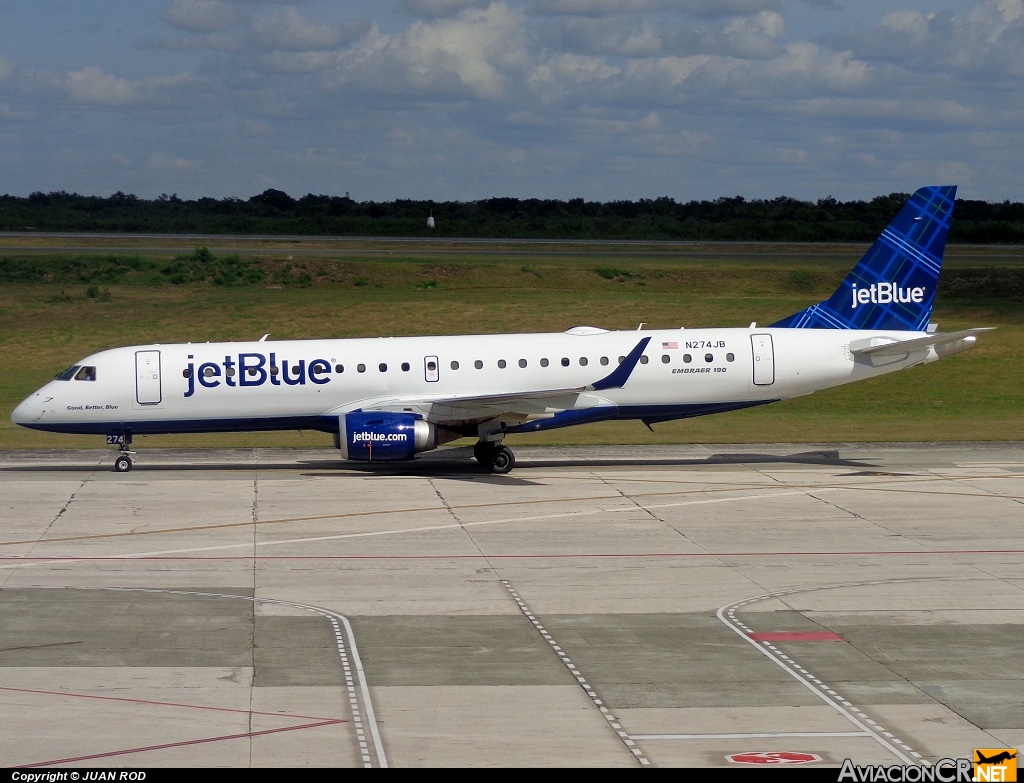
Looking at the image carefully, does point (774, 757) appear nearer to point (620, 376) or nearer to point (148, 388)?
point (620, 376)

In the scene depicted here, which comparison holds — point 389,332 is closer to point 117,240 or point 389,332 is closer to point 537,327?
point 537,327

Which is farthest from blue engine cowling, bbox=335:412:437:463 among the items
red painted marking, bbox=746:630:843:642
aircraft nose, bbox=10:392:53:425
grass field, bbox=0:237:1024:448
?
red painted marking, bbox=746:630:843:642

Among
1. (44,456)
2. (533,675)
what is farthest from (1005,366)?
(533,675)

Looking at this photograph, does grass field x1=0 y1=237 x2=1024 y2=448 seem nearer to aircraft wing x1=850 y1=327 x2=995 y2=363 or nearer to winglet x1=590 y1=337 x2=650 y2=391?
aircraft wing x1=850 y1=327 x2=995 y2=363

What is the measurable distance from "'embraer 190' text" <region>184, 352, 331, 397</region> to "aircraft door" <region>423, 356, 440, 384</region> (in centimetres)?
267

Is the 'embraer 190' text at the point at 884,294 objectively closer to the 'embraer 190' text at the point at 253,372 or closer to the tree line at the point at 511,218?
the 'embraer 190' text at the point at 253,372

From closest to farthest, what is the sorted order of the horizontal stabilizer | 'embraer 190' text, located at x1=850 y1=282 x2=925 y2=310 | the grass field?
1. the horizontal stabilizer
2. 'embraer 190' text, located at x1=850 y1=282 x2=925 y2=310
3. the grass field

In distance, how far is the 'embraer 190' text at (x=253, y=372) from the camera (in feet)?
116

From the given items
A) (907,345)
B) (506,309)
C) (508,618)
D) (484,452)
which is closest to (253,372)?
(484,452)

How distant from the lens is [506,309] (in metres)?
66.6

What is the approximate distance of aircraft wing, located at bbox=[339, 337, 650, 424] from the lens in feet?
113

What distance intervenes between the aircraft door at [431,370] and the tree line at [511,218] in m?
74.3

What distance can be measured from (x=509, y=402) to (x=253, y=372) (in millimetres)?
7175

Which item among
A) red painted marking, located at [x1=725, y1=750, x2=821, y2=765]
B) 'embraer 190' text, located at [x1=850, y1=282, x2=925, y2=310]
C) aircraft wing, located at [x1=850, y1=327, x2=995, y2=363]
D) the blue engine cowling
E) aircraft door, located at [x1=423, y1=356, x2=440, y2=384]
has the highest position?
'embraer 190' text, located at [x1=850, y1=282, x2=925, y2=310]
